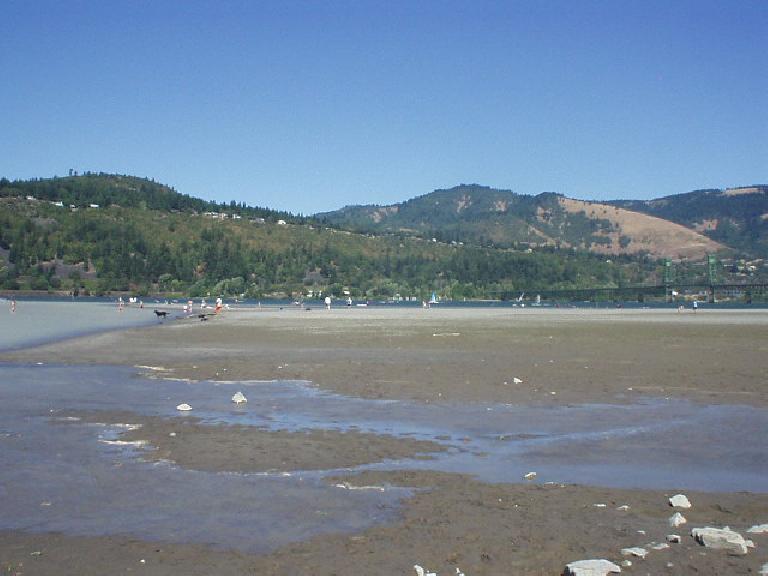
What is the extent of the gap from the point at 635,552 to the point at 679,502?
212 centimetres

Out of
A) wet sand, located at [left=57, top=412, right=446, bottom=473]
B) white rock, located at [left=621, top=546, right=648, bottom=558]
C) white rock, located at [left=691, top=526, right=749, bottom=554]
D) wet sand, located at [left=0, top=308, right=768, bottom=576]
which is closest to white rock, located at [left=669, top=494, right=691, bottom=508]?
wet sand, located at [left=0, top=308, right=768, bottom=576]

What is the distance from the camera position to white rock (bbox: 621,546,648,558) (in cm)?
800

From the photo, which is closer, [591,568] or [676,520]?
[591,568]

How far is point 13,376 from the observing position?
2306cm

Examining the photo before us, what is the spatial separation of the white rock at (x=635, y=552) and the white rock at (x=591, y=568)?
0.47m

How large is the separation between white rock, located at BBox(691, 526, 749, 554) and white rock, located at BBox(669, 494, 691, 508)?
129 cm

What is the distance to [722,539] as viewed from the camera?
8.24 m

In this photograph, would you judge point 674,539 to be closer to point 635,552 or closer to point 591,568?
point 635,552

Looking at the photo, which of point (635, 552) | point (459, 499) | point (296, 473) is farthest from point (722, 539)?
point (296, 473)

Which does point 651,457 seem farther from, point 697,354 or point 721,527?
point 697,354

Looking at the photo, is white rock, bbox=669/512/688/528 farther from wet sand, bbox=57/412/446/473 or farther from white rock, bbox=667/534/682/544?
wet sand, bbox=57/412/446/473

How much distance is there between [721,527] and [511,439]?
5.67 m

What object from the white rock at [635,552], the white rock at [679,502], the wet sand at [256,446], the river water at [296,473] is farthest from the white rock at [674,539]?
the wet sand at [256,446]

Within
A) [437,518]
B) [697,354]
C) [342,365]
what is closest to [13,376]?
[342,365]
